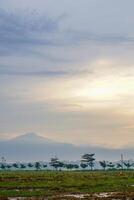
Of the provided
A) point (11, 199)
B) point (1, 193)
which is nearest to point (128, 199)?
point (11, 199)

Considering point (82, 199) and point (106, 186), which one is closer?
point (82, 199)

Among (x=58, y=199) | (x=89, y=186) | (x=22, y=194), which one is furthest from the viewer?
(x=89, y=186)

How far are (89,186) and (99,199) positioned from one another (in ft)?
64.9

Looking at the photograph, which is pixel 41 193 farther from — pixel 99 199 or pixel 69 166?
pixel 69 166

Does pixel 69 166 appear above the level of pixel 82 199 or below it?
above

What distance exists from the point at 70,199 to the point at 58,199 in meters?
1.11

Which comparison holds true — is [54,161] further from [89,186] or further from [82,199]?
A: [82,199]

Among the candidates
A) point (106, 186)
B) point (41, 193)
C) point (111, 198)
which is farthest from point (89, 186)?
point (111, 198)

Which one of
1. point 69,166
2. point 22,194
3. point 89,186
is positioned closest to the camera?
point 22,194

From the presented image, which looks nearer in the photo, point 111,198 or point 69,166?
point 111,198

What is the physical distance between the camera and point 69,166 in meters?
190

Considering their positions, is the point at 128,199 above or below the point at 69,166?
below

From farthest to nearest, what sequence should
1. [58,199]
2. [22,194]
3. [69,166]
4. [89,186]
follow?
[69,166] < [89,186] < [22,194] < [58,199]

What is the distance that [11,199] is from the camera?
42719 millimetres
